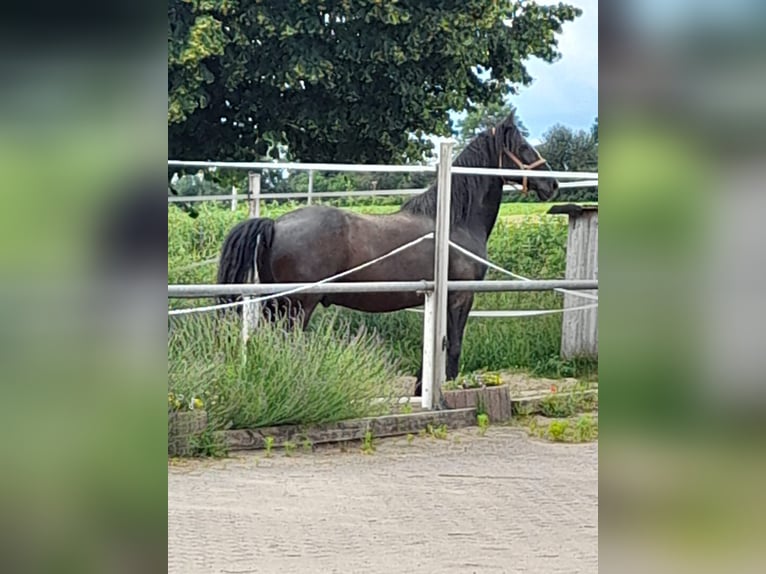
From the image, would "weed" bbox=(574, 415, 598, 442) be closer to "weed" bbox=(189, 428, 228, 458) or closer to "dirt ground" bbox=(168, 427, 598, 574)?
"dirt ground" bbox=(168, 427, 598, 574)

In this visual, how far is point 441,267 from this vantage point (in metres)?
5.07

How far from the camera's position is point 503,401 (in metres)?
4.99

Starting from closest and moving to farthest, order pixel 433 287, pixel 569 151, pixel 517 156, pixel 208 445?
pixel 208 445
pixel 433 287
pixel 517 156
pixel 569 151

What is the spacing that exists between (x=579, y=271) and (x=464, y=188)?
0.99 meters

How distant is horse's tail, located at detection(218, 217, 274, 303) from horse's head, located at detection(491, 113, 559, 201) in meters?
1.42

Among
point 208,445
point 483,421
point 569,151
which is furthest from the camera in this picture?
point 569,151

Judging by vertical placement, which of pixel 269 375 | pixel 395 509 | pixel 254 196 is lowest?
pixel 395 509

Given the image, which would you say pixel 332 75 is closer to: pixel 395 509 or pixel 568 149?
pixel 568 149

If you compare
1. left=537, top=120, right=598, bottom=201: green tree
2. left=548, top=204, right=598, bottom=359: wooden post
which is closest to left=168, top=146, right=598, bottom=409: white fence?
left=548, top=204, right=598, bottom=359: wooden post

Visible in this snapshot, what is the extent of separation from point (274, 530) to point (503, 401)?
1.99 meters

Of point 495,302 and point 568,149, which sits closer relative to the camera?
point 495,302

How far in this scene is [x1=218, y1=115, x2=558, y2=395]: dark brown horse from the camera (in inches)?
201
